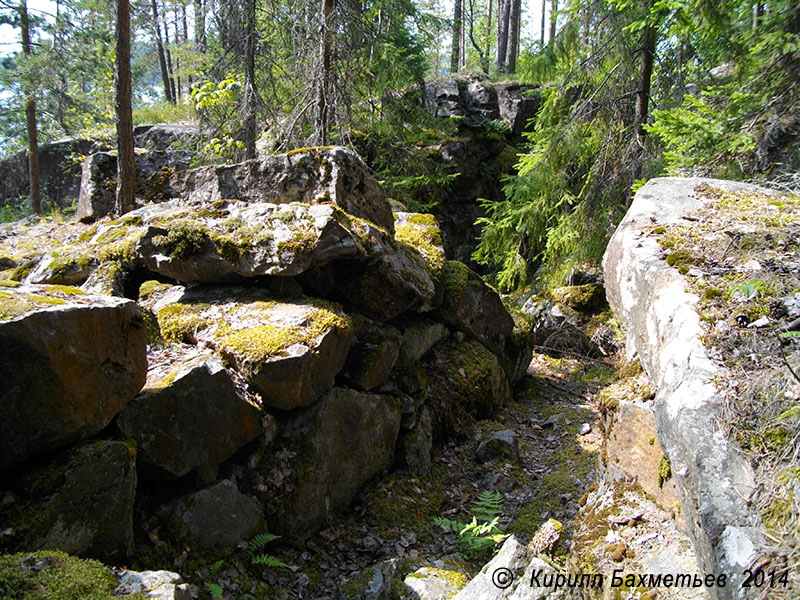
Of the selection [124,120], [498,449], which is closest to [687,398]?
[498,449]

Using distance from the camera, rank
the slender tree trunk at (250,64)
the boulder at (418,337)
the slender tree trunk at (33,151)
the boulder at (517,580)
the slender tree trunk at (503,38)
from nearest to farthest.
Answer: the boulder at (517,580)
the boulder at (418,337)
the slender tree trunk at (250,64)
the slender tree trunk at (33,151)
the slender tree trunk at (503,38)

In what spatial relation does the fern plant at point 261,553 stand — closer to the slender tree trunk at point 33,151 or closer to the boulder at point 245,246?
the boulder at point 245,246

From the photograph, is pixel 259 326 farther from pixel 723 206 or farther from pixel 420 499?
pixel 723 206

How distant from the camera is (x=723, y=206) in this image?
430 cm

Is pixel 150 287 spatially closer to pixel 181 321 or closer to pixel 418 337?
pixel 181 321

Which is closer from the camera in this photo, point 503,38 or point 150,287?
point 150,287

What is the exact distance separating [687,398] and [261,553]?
11.6 feet

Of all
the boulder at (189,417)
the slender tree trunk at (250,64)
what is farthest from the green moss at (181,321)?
the slender tree trunk at (250,64)

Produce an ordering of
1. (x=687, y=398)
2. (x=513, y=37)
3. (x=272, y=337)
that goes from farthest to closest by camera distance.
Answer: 1. (x=513, y=37)
2. (x=272, y=337)
3. (x=687, y=398)

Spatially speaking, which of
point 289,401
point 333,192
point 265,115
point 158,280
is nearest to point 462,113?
point 265,115

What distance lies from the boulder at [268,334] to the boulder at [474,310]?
2641 mm

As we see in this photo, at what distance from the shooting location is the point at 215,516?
13.3ft

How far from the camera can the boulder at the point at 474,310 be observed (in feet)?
25.2

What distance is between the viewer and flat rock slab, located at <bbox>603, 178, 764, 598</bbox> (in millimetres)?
2109
